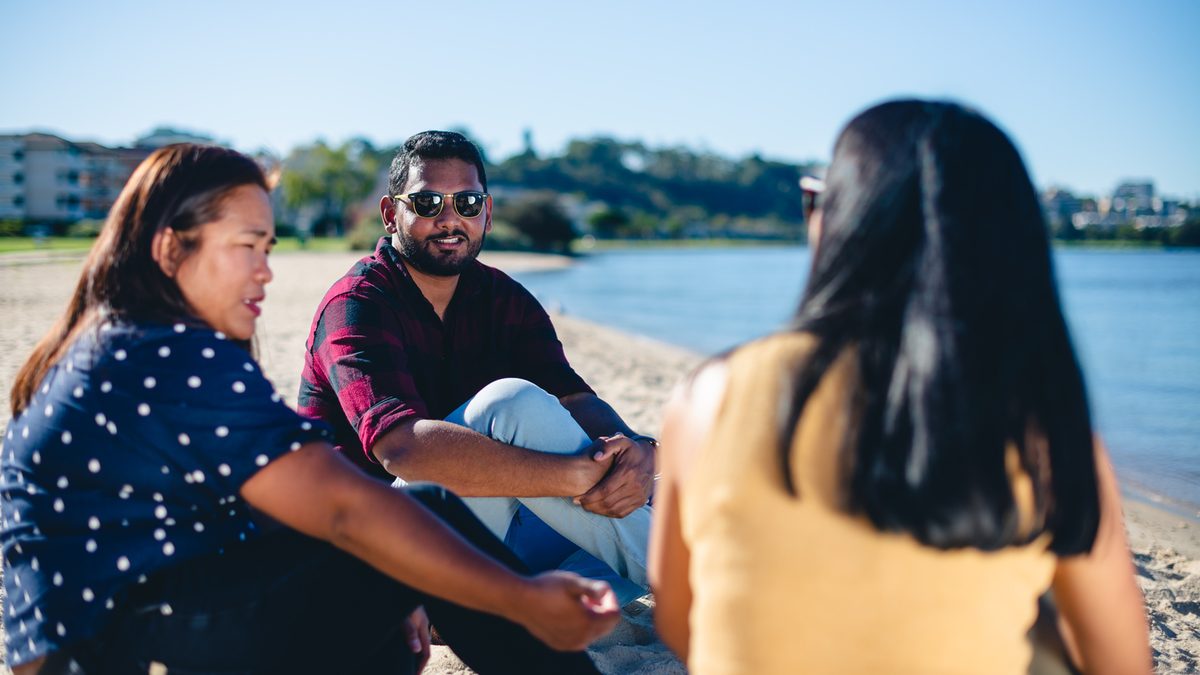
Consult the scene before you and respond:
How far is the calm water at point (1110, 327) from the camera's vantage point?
24.0ft

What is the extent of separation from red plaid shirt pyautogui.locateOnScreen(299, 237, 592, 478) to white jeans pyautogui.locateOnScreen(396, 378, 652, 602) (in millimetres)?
236

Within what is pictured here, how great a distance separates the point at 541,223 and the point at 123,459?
63.1 m

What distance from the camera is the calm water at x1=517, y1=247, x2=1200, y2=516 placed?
7.32 m

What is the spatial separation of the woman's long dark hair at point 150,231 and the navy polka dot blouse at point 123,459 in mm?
61

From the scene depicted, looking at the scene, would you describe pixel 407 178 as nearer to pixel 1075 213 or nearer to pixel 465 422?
pixel 465 422

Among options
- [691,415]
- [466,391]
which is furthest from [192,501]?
[466,391]

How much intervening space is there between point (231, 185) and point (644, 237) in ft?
349

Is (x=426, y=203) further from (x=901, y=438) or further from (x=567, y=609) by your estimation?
(x=901, y=438)

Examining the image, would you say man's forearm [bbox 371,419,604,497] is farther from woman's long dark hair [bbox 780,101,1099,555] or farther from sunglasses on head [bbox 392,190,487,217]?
woman's long dark hair [bbox 780,101,1099,555]

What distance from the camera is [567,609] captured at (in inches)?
63.8

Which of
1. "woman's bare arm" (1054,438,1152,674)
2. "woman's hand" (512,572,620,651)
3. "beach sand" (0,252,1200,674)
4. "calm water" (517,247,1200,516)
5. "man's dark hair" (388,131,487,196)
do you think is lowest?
"calm water" (517,247,1200,516)

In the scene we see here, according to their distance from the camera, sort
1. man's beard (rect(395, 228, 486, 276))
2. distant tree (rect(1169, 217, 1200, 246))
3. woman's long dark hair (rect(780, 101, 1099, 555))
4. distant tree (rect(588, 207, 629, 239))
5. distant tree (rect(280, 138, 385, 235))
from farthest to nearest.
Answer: distant tree (rect(588, 207, 629, 239)) < distant tree (rect(1169, 217, 1200, 246)) < distant tree (rect(280, 138, 385, 235)) < man's beard (rect(395, 228, 486, 276)) < woman's long dark hair (rect(780, 101, 1099, 555))

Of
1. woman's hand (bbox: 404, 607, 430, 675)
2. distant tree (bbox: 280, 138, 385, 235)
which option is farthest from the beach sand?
distant tree (bbox: 280, 138, 385, 235)

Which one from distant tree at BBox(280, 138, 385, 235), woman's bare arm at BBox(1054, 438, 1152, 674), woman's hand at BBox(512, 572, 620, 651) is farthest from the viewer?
distant tree at BBox(280, 138, 385, 235)
